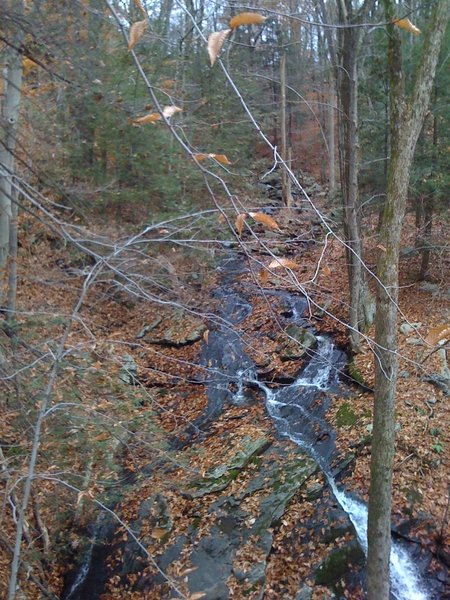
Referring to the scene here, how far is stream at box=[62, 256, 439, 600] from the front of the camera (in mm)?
5844

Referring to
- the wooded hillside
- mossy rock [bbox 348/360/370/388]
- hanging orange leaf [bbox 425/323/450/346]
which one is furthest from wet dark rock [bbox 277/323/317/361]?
hanging orange leaf [bbox 425/323/450/346]

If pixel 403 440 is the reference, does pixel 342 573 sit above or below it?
below

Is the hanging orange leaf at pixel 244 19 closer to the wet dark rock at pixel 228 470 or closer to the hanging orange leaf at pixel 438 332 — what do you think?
the hanging orange leaf at pixel 438 332

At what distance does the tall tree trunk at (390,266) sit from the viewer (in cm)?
438

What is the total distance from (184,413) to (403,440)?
392 cm

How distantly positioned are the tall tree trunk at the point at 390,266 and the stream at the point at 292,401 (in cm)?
57

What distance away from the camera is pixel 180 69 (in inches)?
635

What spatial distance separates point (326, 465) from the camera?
7.17 metres

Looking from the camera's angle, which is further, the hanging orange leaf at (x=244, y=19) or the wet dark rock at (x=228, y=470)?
the wet dark rock at (x=228, y=470)

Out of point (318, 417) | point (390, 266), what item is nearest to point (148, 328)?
point (318, 417)

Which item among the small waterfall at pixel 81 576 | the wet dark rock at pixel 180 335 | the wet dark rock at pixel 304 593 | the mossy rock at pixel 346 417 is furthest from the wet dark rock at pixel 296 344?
the small waterfall at pixel 81 576

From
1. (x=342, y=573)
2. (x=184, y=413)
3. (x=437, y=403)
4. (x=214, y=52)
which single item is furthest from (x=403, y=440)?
(x=214, y=52)

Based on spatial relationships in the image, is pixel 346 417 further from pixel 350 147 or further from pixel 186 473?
pixel 350 147

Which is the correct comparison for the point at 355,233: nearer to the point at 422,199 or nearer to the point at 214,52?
the point at 422,199
